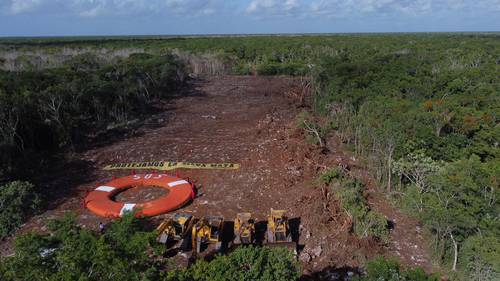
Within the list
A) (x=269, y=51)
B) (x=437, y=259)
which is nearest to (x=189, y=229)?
(x=437, y=259)

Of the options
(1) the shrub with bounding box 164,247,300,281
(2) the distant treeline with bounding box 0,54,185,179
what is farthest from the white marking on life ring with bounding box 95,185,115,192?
(1) the shrub with bounding box 164,247,300,281

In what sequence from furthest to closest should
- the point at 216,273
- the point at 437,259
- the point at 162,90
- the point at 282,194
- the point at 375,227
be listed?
the point at 162,90, the point at 282,194, the point at 375,227, the point at 437,259, the point at 216,273

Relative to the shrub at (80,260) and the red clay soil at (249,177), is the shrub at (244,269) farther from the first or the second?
the red clay soil at (249,177)

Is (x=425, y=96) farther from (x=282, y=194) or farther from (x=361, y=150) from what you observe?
(x=282, y=194)

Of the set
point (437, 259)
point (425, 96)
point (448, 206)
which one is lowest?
point (437, 259)

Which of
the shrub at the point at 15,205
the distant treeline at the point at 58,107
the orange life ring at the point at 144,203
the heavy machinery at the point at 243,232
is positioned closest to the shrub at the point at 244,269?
the heavy machinery at the point at 243,232

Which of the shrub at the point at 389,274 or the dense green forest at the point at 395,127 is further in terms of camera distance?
the dense green forest at the point at 395,127
